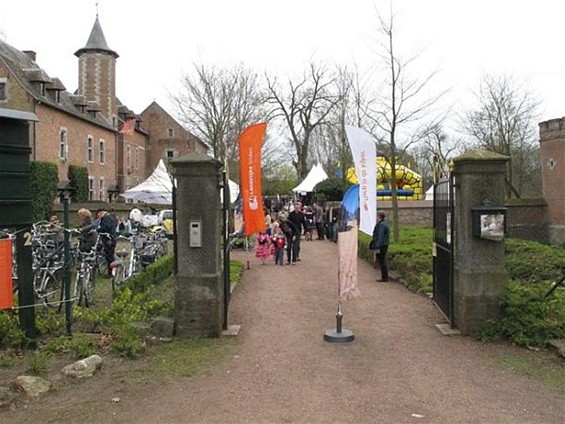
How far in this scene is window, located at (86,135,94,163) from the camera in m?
45.9

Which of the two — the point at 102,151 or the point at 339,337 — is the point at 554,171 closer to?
the point at 339,337

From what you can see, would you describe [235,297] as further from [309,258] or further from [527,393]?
[309,258]

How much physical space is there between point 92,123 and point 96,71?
677cm

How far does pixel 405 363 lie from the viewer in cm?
646

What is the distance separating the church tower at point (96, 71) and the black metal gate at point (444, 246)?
45.9 meters

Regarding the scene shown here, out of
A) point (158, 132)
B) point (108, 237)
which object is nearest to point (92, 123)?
point (158, 132)

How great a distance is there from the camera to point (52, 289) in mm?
10078

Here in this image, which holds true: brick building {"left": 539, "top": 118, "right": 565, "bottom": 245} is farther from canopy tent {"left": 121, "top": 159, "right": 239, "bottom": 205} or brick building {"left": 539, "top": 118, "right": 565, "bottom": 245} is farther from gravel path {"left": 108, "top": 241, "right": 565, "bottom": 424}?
gravel path {"left": 108, "top": 241, "right": 565, "bottom": 424}

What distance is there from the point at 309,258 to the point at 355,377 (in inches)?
477

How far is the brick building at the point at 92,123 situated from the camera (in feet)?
122

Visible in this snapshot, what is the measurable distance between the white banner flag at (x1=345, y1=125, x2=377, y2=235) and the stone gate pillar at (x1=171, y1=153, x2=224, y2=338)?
3940mm

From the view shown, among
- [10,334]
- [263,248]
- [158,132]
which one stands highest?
[158,132]

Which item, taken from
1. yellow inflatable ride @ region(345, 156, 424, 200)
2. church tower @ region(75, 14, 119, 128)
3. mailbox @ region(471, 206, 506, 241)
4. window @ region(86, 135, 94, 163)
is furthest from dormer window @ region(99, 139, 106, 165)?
mailbox @ region(471, 206, 506, 241)

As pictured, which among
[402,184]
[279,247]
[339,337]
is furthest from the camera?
[402,184]
